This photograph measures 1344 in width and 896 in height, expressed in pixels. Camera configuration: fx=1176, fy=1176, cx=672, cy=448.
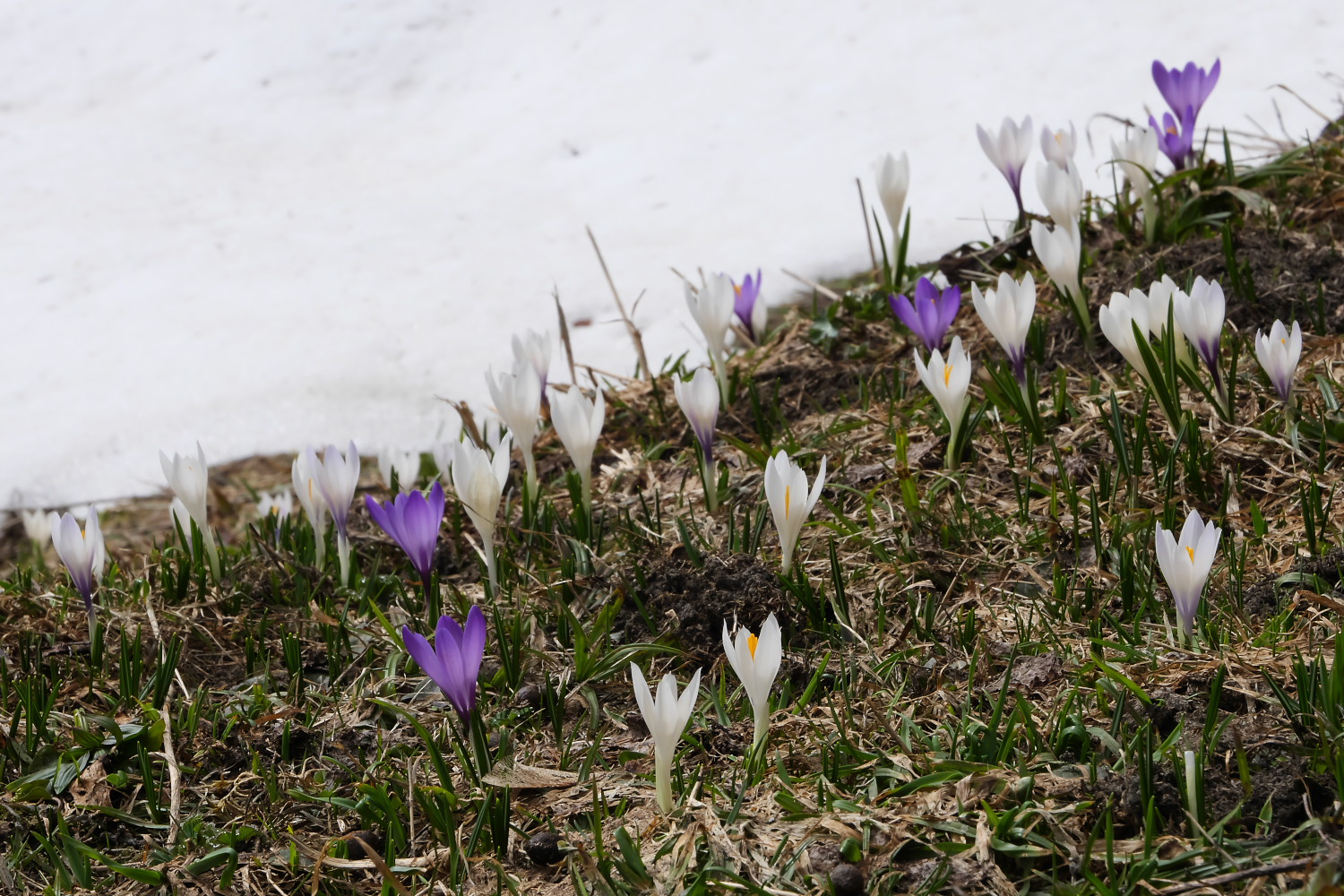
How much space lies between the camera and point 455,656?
5.27 ft

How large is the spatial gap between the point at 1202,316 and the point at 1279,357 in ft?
0.53

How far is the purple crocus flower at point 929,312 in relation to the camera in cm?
251

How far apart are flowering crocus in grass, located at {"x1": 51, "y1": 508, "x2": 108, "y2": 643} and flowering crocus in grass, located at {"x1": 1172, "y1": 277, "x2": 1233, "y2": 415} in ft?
6.58

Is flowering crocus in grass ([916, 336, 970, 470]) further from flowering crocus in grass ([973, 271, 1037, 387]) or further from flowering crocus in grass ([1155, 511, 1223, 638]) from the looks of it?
flowering crocus in grass ([1155, 511, 1223, 638])

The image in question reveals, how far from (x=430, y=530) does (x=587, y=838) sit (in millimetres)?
589

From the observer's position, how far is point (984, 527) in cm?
222

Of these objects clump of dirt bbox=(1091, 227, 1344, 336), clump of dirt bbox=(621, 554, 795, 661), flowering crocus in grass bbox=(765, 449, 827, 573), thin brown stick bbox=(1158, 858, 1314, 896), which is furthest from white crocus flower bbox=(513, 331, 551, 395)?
thin brown stick bbox=(1158, 858, 1314, 896)

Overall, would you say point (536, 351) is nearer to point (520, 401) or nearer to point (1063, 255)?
point (520, 401)

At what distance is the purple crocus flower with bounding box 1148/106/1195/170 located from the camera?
9.72 ft

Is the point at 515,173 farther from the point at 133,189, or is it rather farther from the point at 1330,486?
the point at 1330,486

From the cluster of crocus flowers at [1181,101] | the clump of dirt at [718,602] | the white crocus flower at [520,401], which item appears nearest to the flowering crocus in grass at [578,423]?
the white crocus flower at [520,401]

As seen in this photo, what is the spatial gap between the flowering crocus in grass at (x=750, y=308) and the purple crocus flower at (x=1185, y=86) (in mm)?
1097

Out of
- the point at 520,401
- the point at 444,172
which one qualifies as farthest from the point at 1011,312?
the point at 444,172

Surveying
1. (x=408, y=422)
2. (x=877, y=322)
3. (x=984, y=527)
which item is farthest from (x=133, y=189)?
(x=984, y=527)
